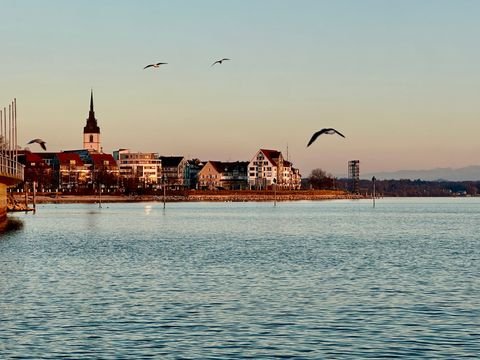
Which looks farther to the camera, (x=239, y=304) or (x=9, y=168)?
(x=9, y=168)

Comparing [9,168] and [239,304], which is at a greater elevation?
[9,168]

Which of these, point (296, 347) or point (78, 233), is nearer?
point (296, 347)

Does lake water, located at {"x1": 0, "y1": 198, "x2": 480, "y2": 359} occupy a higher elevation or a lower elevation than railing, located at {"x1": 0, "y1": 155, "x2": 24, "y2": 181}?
lower

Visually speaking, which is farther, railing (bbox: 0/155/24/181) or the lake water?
railing (bbox: 0/155/24/181)

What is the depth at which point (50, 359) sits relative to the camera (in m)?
26.0

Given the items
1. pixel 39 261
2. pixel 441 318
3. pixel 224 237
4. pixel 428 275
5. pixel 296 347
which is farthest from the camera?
pixel 224 237

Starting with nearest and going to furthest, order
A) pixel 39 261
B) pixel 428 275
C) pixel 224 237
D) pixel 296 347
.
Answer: pixel 296 347 < pixel 428 275 < pixel 39 261 < pixel 224 237

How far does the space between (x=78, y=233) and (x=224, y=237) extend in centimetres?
1993

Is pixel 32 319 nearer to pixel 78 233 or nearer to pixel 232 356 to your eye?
pixel 232 356

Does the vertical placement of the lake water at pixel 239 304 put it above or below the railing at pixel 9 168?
below

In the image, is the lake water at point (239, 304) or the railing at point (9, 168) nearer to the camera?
the lake water at point (239, 304)

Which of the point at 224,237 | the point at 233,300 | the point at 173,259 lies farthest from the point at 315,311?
the point at 224,237

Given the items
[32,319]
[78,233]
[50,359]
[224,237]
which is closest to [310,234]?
[224,237]

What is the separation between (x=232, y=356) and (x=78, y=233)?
259ft
